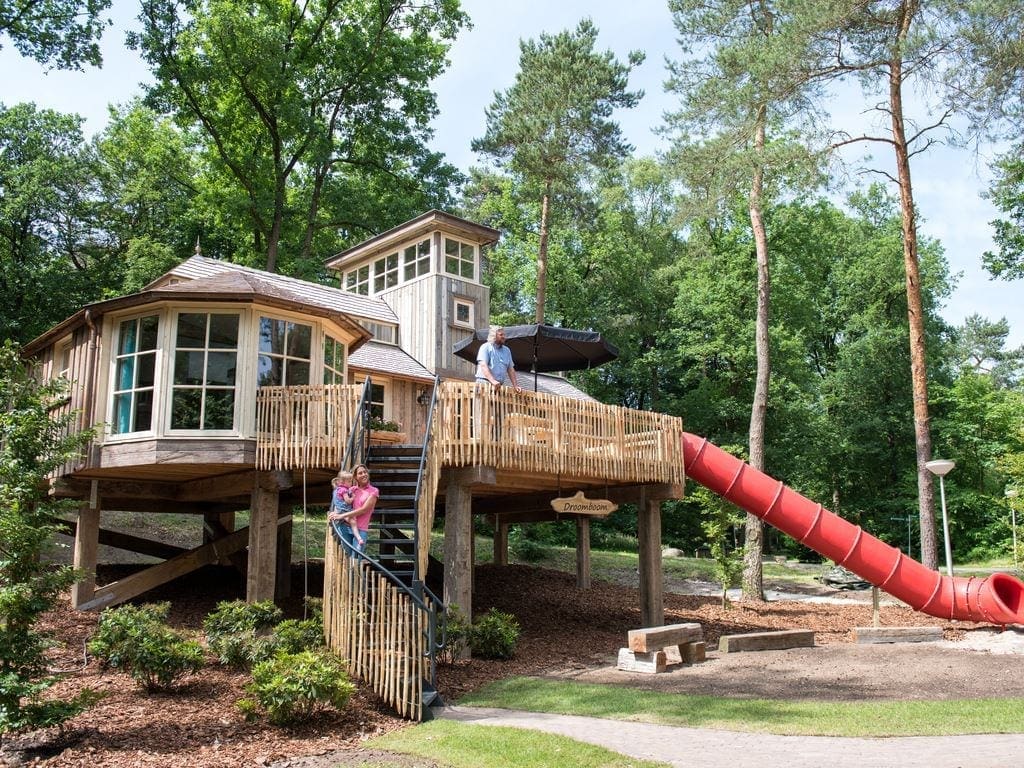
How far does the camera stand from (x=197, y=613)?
15.1 meters

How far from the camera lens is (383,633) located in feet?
32.0

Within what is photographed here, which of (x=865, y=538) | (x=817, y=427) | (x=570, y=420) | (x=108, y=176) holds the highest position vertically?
(x=108, y=176)

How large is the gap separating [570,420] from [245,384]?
203 inches

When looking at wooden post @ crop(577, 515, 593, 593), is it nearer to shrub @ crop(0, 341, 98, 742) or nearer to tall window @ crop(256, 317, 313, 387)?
tall window @ crop(256, 317, 313, 387)

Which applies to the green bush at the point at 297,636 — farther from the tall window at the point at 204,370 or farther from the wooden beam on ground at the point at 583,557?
the wooden beam on ground at the point at 583,557

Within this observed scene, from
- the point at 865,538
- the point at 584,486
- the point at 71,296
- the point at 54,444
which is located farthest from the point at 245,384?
the point at 71,296

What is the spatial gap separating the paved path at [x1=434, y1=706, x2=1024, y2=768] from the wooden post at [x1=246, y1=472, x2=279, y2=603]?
18.5 feet

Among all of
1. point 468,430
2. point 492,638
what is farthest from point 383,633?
point 468,430

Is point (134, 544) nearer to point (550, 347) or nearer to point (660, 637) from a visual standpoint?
point (550, 347)

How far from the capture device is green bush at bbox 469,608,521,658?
1261cm

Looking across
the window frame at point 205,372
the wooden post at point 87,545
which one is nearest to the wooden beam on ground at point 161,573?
the wooden post at point 87,545

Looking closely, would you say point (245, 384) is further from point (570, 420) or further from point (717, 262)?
point (717, 262)

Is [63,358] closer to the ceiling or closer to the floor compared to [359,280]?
closer to the floor

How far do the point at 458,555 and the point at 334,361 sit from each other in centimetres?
452
